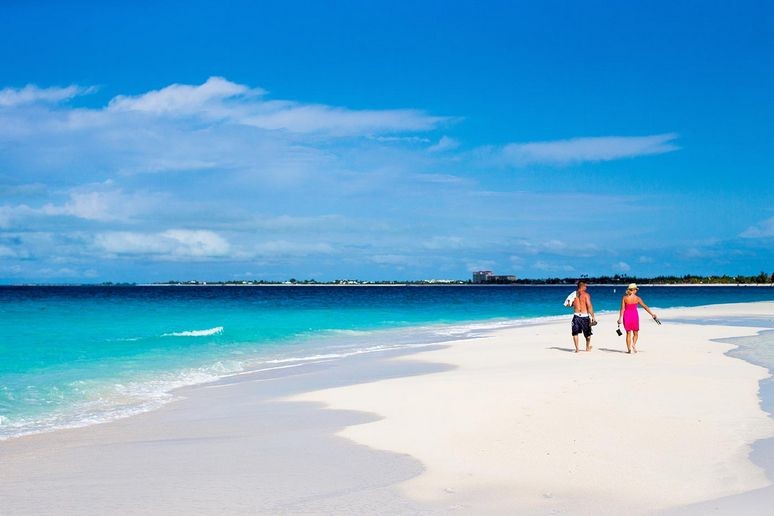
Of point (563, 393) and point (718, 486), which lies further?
point (563, 393)

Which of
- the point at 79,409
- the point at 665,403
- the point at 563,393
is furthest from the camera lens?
the point at 79,409

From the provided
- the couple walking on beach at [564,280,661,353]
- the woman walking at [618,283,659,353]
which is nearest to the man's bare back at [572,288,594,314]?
the couple walking on beach at [564,280,661,353]

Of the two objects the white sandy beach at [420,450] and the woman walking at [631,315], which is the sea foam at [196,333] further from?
the woman walking at [631,315]

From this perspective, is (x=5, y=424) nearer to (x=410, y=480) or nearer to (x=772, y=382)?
(x=410, y=480)

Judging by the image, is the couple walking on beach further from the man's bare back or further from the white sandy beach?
the white sandy beach

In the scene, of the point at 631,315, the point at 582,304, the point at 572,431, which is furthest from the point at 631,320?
the point at 572,431

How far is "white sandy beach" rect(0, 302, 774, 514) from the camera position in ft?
20.6

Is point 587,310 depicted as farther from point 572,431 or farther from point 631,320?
point 572,431

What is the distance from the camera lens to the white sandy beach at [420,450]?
20.6 ft

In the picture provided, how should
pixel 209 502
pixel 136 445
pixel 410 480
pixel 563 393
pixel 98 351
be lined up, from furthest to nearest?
1. pixel 98 351
2. pixel 563 393
3. pixel 136 445
4. pixel 410 480
5. pixel 209 502

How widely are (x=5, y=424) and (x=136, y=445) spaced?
3696mm

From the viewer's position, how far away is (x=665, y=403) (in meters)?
10.6

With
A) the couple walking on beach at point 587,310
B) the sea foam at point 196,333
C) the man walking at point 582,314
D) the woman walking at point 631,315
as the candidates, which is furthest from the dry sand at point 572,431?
the sea foam at point 196,333

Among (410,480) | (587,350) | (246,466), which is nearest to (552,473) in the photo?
(410,480)
